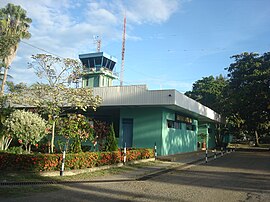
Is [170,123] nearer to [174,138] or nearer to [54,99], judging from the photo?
[174,138]

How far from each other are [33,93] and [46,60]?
2.39 metres

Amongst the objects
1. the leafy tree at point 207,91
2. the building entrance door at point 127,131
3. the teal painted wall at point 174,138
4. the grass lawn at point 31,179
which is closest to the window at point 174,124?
the teal painted wall at point 174,138

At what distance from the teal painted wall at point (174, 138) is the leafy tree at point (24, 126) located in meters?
9.47

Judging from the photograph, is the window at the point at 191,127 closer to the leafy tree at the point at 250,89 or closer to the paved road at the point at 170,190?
the leafy tree at the point at 250,89

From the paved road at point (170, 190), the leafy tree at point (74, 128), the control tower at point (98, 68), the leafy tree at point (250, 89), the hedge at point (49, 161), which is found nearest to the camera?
the paved road at point (170, 190)

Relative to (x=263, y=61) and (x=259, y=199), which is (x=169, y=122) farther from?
(x=263, y=61)

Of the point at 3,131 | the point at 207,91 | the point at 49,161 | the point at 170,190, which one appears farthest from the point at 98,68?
the point at 170,190

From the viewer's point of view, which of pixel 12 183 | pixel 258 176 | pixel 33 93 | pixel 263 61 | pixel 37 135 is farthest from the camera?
pixel 263 61

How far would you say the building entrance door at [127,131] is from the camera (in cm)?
2062

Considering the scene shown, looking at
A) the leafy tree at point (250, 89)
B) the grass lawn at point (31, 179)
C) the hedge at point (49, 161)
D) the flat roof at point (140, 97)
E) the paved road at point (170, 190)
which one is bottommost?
the paved road at point (170, 190)

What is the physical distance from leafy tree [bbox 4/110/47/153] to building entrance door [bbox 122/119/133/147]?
28.7 ft

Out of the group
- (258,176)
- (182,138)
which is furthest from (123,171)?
(182,138)

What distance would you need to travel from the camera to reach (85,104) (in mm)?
15086

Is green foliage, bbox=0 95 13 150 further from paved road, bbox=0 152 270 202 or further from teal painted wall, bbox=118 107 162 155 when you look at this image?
teal painted wall, bbox=118 107 162 155
